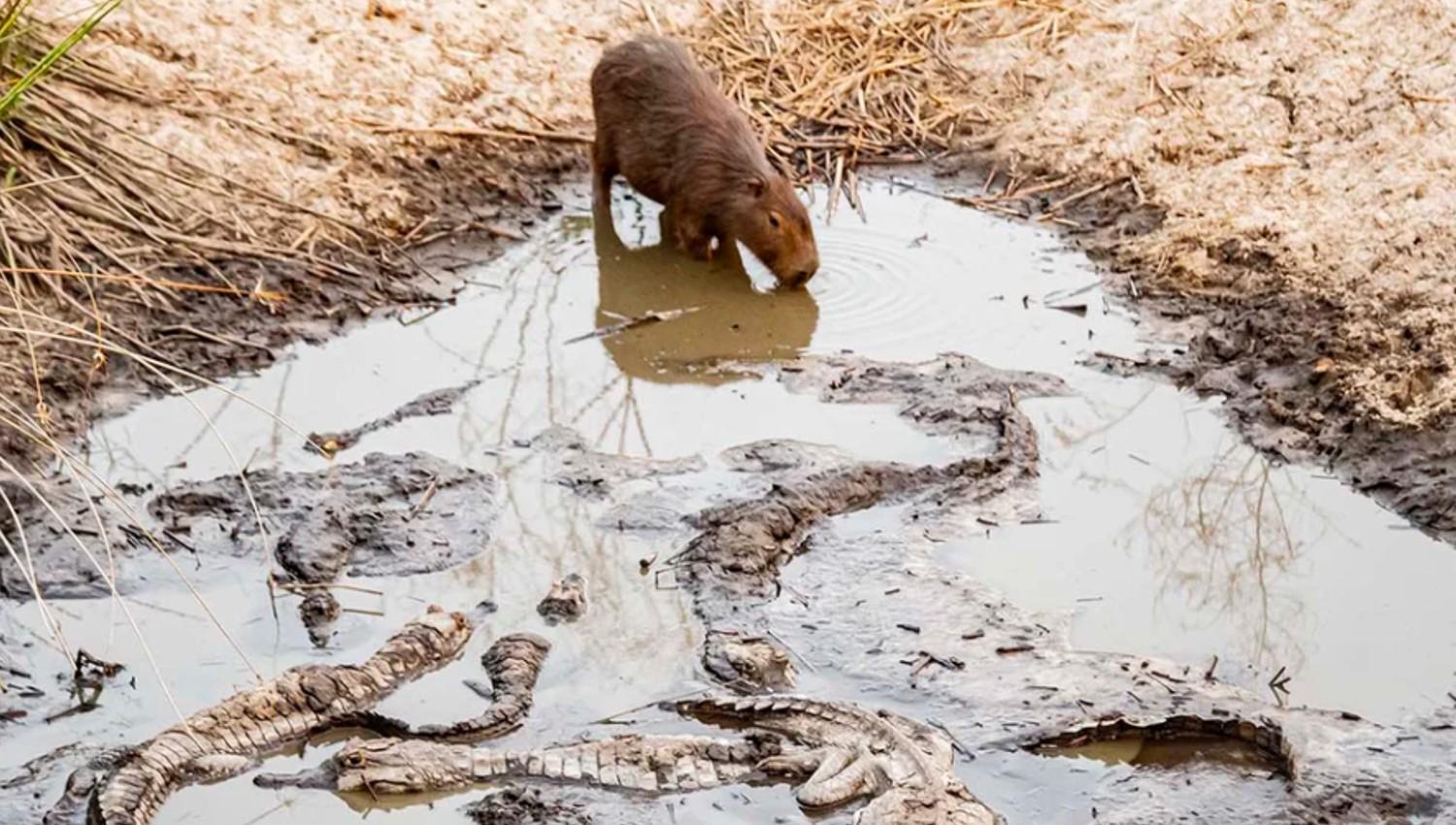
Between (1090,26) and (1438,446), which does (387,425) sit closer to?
(1438,446)

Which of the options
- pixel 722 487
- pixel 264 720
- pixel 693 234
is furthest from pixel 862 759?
pixel 693 234

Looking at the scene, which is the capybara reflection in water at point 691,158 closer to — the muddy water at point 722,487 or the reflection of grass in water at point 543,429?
the muddy water at point 722,487

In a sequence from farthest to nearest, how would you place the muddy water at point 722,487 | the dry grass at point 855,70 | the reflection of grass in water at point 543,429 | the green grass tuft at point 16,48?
the dry grass at point 855,70 → the reflection of grass in water at point 543,429 → the green grass tuft at point 16,48 → the muddy water at point 722,487

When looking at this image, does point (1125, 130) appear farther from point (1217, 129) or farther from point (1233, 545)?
point (1233, 545)

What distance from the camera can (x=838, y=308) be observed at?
25.9 feet

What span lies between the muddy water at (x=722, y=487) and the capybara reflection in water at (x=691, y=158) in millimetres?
211

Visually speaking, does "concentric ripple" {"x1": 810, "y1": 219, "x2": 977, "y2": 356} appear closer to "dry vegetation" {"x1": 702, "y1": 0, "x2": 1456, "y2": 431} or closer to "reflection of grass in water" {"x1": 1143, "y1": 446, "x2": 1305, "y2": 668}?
"dry vegetation" {"x1": 702, "y1": 0, "x2": 1456, "y2": 431}

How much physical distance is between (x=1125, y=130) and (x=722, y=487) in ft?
12.2

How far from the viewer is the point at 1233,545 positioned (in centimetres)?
614

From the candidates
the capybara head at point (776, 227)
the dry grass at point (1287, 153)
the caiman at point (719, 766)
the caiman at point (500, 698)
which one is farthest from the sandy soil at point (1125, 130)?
the caiman at point (719, 766)

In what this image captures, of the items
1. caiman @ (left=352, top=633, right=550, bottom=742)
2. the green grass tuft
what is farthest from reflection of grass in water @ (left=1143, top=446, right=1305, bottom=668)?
the green grass tuft

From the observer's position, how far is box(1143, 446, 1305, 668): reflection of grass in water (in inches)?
225

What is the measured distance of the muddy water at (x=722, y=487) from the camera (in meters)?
5.26

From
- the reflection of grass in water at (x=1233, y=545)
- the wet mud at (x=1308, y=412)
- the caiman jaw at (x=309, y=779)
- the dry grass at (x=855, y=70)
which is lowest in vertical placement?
the caiman jaw at (x=309, y=779)
